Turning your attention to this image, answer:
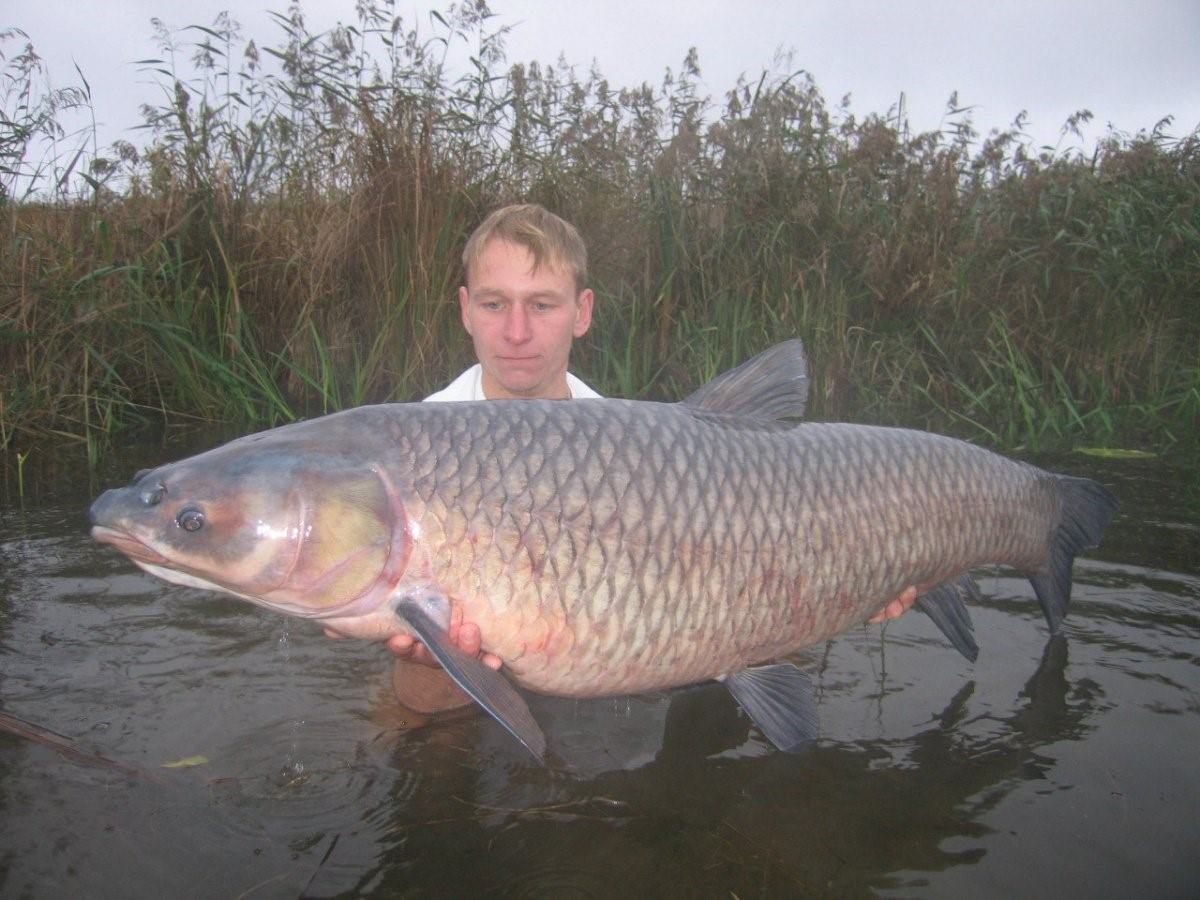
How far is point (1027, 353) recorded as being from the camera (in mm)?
5859

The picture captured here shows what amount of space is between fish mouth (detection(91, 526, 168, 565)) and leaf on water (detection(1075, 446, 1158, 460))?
4523 mm

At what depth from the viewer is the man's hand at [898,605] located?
2.23 metres

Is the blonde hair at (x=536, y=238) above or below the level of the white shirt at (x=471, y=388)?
above

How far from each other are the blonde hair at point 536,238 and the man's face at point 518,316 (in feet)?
0.07

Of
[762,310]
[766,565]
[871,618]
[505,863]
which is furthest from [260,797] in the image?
[762,310]

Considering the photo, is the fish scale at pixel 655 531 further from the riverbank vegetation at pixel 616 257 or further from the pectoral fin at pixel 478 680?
the riverbank vegetation at pixel 616 257

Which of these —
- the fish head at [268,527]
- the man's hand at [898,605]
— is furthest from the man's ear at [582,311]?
the fish head at [268,527]

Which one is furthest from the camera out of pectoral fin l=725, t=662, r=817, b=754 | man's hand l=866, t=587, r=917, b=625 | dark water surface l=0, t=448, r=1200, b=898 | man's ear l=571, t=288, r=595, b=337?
man's ear l=571, t=288, r=595, b=337

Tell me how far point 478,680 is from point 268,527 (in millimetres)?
489

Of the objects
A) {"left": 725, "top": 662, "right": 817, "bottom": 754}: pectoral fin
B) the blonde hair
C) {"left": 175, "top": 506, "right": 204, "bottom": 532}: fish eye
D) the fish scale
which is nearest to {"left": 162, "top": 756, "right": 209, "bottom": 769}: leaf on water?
{"left": 175, "top": 506, "right": 204, "bottom": 532}: fish eye

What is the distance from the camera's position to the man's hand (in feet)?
7.32

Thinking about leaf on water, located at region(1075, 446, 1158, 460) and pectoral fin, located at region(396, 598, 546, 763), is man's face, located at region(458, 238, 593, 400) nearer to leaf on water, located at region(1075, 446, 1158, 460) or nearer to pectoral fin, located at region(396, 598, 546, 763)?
pectoral fin, located at region(396, 598, 546, 763)

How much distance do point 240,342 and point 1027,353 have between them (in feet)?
15.8

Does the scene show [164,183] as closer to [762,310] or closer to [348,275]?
[348,275]
